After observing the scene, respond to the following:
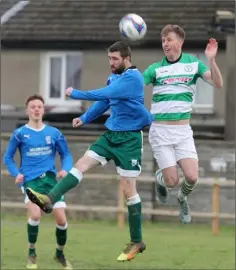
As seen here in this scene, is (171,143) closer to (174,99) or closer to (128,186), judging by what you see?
(174,99)

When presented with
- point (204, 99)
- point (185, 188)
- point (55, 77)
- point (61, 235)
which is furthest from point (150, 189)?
point (185, 188)

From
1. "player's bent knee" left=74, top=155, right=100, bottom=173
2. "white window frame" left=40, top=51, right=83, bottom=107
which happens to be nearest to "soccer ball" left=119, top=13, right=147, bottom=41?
"player's bent knee" left=74, top=155, right=100, bottom=173

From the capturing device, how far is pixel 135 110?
9453 millimetres

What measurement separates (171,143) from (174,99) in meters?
0.54

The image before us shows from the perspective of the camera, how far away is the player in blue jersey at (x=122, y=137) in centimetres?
931

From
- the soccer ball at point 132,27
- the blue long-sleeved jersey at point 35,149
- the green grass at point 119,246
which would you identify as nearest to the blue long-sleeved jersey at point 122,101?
the soccer ball at point 132,27

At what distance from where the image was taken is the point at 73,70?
1013 inches

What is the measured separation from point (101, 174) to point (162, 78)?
14.0m

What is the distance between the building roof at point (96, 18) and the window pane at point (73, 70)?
3.31 feet

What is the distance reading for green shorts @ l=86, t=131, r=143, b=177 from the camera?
966cm

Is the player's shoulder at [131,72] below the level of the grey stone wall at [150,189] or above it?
above

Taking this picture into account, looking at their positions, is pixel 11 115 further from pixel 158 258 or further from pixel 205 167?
pixel 158 258

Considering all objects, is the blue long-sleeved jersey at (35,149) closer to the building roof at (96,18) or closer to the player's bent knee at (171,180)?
the player's bent knee at (171,180)

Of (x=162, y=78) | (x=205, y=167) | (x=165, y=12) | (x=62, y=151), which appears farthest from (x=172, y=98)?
(x=165, y=12)
